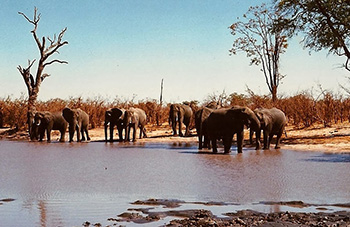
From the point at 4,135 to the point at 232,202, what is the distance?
2709 centimetres

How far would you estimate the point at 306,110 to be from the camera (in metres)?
28.5

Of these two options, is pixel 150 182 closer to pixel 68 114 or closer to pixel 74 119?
pixel 74 119

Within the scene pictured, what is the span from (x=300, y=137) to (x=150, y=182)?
15214mm

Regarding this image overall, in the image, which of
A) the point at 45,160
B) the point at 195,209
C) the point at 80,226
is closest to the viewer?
the point at 80,226

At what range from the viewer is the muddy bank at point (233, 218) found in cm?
700

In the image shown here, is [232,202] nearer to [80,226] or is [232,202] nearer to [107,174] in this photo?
[80,226]

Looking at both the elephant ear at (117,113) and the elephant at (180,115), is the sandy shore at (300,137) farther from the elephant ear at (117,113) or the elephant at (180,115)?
the elephant ear at (117,113)

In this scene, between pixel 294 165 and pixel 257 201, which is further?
pixel 294 165

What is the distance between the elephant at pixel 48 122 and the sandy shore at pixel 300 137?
88.8 inches

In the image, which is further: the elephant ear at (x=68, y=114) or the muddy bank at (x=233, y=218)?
the elephant ear at (x=68, y=114)

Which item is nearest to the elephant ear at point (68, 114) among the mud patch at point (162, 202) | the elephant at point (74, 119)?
the elephant at point (74, 119)

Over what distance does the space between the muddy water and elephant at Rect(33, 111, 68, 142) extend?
10204mm

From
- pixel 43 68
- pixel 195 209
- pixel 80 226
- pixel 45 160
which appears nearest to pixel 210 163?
pixel 45 160

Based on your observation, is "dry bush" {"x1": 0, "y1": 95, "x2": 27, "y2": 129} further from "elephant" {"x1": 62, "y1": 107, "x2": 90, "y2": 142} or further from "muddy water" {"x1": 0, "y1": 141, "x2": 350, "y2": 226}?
"muddy water" {"x1": 0, "y1": 141, "x2": 350, "y2": 226}
